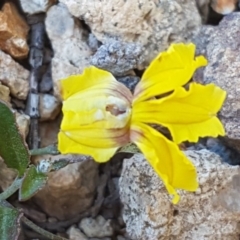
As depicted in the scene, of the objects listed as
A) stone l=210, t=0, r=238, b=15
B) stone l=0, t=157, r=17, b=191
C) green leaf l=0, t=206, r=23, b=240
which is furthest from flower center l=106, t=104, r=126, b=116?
stone l=210, t=0, r=238, b=15

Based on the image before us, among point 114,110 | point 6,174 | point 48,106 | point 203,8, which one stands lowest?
point 6,174

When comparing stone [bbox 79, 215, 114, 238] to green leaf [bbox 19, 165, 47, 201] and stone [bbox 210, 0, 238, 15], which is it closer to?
green leaf [bbox 19, 165, 47, 201]

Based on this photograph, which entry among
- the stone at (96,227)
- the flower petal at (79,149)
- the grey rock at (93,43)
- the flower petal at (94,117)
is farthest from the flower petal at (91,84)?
the stone at (96,227)

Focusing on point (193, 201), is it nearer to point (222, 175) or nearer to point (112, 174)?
point (222, 175)

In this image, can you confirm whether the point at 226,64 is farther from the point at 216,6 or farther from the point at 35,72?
the point at 35,72

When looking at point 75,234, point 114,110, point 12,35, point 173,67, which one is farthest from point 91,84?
point 75,234

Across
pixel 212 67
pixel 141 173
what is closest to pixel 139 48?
pixel 212 67

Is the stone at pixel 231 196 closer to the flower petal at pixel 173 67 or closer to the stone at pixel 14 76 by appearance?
the flower petal at pixel 173 67

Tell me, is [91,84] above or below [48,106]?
above
